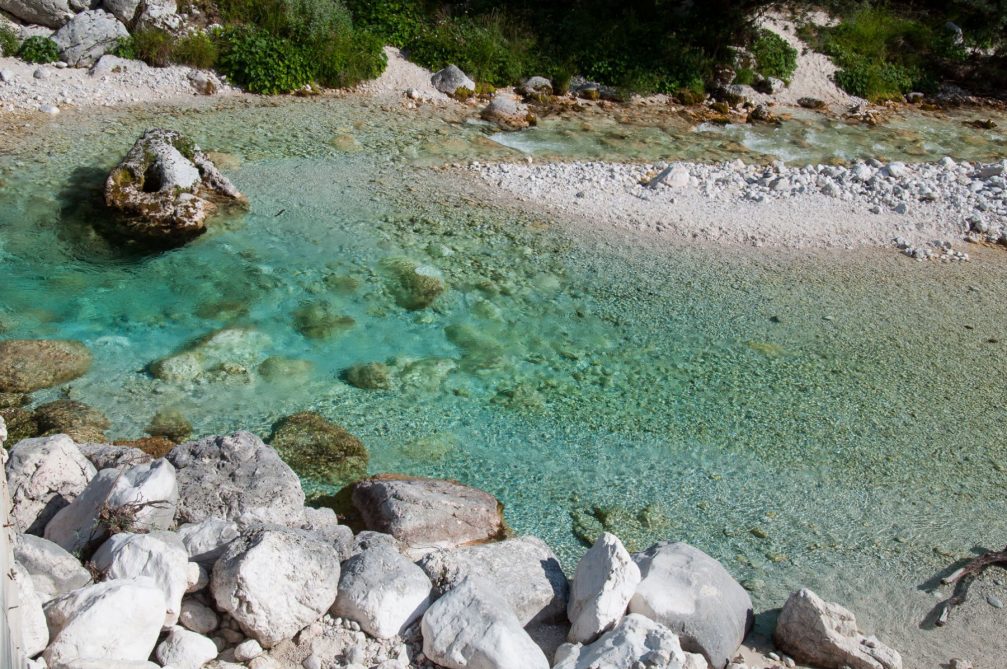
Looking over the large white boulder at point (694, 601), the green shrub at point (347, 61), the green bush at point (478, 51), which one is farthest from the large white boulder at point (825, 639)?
the green bush at point (478, 51)

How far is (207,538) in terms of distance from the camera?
18.9 feet

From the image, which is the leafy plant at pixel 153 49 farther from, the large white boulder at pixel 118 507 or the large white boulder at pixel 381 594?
the large white boulder at pixel 381 594

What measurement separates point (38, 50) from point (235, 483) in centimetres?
1208

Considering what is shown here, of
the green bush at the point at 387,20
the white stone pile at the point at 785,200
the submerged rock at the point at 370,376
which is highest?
the green bush at the point at 387,20

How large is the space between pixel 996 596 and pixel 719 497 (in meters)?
2.04

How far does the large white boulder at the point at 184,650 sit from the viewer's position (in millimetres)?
4945

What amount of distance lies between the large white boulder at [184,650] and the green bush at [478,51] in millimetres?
14421

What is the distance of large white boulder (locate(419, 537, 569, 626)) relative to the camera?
5871 mm

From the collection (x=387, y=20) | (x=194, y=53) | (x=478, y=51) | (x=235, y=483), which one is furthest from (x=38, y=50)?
(x=235, y=483)

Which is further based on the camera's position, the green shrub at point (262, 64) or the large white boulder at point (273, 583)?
the green shrub at point (262, 64)

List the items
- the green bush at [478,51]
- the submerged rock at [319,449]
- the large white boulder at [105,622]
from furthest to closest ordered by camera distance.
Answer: the green bush at [478,51] → the submerged rock at [319,449] → the large white boulder at [105,622]

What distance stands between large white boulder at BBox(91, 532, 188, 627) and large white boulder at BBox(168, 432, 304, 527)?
2.67ft

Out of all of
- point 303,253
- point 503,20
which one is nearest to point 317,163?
point 303,253

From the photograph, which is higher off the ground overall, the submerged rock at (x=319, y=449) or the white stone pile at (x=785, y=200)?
the white stone pile at (x=785, y=200)
